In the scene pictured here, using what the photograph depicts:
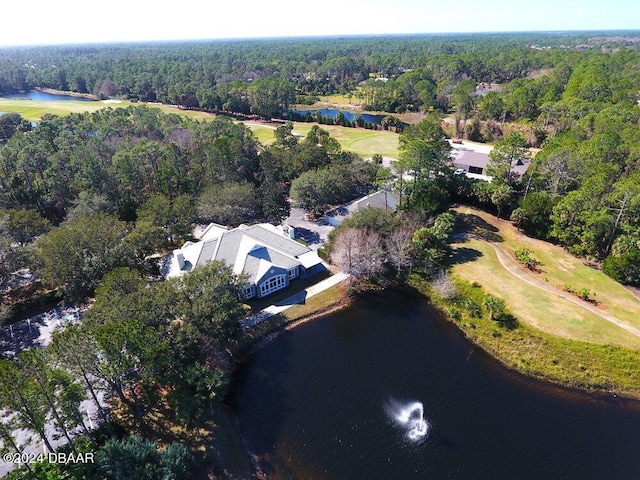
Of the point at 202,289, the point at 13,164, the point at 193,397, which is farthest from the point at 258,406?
the point at 13,164

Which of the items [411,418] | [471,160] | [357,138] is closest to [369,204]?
[411,418]

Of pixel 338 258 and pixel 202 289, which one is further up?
pixel 202 289

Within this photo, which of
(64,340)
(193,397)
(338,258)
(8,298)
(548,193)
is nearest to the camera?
(64,340)

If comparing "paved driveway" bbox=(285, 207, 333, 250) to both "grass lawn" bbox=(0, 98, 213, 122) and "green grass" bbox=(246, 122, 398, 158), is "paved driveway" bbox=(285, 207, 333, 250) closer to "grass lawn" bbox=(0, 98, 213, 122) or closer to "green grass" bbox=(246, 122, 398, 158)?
"green grass" bbox=(246, 122, 398, 158)

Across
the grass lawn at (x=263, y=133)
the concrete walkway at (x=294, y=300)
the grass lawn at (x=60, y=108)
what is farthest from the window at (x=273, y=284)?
the grass lawn at (x=60, y=108)

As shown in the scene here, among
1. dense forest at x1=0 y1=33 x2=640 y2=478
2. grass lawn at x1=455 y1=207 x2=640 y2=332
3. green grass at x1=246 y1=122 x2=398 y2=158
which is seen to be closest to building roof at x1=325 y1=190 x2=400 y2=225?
dense forest at x1=0 y1=33 x2=640 y2=478

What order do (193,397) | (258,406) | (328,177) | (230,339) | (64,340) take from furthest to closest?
(328,177), (230,339), (258,406), (193,397), (64,340)

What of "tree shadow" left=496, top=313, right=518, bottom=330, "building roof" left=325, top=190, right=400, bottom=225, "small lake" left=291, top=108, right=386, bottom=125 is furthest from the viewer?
"small lake" left=291, top=108, right=386, bottom=125

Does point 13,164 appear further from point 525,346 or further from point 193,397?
point 525,346
